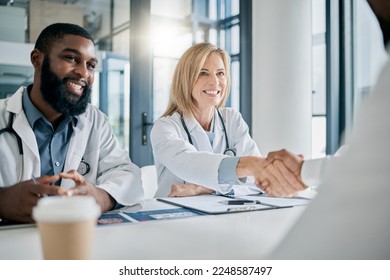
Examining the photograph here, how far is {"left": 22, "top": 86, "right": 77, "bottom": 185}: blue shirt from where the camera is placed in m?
1.31

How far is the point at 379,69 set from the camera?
1.26 ft

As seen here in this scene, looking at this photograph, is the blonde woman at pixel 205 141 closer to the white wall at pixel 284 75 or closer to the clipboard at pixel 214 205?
the clipboard at pixel 214 205

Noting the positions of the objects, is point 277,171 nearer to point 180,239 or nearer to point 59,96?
point 180,239

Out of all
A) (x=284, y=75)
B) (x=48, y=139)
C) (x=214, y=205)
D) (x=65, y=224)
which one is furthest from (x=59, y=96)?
(x=284, y=75)

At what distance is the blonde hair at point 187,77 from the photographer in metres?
1.95

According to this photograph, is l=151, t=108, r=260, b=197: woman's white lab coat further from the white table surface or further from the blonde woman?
the white table surface

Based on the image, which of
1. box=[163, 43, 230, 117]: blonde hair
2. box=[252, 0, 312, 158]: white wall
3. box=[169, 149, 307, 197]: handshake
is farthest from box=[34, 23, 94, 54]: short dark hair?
box=[252, 0, 312, 158]: white wall

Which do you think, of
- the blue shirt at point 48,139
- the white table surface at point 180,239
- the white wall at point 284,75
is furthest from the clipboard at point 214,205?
the white wall at point 284,75

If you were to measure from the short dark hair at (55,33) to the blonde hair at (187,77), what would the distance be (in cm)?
64

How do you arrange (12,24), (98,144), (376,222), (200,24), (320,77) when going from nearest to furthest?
(376,222) < (98,144) < (12,24) < (320,77) < (200,24)

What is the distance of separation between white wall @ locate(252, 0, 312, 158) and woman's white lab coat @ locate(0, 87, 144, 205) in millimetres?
2073

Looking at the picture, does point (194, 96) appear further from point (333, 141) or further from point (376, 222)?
point (376, 222)
